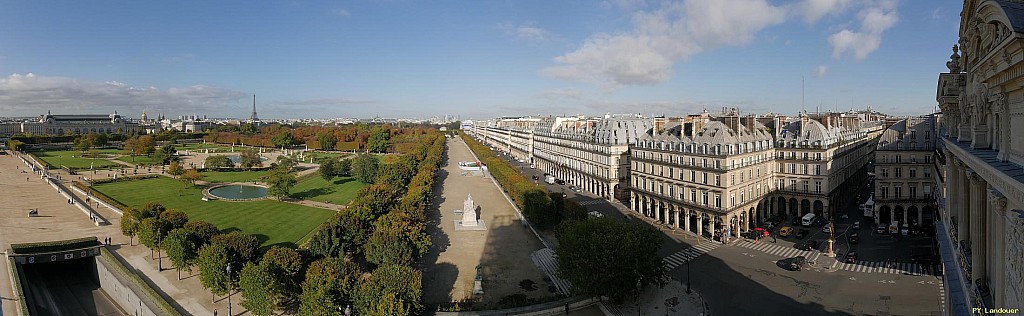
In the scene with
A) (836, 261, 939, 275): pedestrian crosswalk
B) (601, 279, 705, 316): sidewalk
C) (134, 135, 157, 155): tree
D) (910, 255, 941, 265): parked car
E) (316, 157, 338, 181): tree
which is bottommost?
(601, 279, 705, 316): sidewalk

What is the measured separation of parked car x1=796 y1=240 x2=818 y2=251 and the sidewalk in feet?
50.7

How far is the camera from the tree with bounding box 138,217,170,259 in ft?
122

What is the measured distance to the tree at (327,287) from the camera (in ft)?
81.9

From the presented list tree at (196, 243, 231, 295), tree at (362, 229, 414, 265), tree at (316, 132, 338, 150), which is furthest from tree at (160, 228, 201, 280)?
tree at (316, 132, 338, 150)

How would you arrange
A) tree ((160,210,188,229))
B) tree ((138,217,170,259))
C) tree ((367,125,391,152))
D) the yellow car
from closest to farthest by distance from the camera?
tree ((138,217,170,259)) → tree ((160,210,188,229)) → the yellow car → tree ((367,125,391,152))

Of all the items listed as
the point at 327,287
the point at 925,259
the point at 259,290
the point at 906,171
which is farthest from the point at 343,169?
the point at 925,259

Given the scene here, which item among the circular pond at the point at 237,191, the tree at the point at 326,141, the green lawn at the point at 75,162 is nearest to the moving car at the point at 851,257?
the circular pond at the point at 237,191

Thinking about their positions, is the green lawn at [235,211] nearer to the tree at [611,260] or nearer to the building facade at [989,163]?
the tree at [611,260]

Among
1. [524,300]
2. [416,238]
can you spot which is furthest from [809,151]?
[416,238]

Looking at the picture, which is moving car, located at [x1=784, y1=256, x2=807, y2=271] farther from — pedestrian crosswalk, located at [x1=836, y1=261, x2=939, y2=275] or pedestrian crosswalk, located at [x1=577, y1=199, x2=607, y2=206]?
pedestrian crosswalk, located at [x1=577, y1=199, x2=607, y2=206]

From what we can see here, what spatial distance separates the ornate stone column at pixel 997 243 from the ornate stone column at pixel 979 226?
0.25 meters

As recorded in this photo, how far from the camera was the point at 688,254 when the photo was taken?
3972cm

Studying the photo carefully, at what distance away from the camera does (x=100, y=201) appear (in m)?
59.2

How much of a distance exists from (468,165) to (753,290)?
72.3 metres
